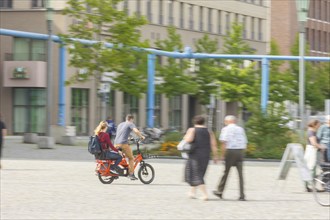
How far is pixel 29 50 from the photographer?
67188 millimetres

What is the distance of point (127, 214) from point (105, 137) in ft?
25.2

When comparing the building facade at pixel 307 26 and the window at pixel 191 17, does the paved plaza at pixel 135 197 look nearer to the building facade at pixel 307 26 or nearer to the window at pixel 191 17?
the window at pixel 191 17

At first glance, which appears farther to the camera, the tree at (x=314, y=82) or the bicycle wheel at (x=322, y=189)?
the tree at (x=314, y=82)

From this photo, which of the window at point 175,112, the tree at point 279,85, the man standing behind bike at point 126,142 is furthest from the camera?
the window at point 175,112

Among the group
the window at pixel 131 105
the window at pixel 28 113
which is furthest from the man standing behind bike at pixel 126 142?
the window at pixel 131 105

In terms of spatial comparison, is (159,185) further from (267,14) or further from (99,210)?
(267,14)

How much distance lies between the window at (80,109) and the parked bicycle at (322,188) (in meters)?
49.3

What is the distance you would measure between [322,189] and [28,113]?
49.6 m

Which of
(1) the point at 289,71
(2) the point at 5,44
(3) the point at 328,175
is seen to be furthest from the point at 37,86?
(3) the point at 328,175

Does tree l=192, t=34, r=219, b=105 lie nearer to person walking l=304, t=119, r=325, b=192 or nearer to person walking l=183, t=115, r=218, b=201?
person walking l=304, t=119, r=325, b=192

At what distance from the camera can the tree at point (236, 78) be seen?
7038cm

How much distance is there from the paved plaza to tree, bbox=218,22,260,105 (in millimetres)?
37838

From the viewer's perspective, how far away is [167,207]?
18156mm

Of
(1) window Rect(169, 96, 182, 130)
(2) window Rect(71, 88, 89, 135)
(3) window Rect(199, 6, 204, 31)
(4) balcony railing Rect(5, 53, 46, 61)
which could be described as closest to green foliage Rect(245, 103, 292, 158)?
(4) balcony railing Rect(5, 53, 46, 61)
